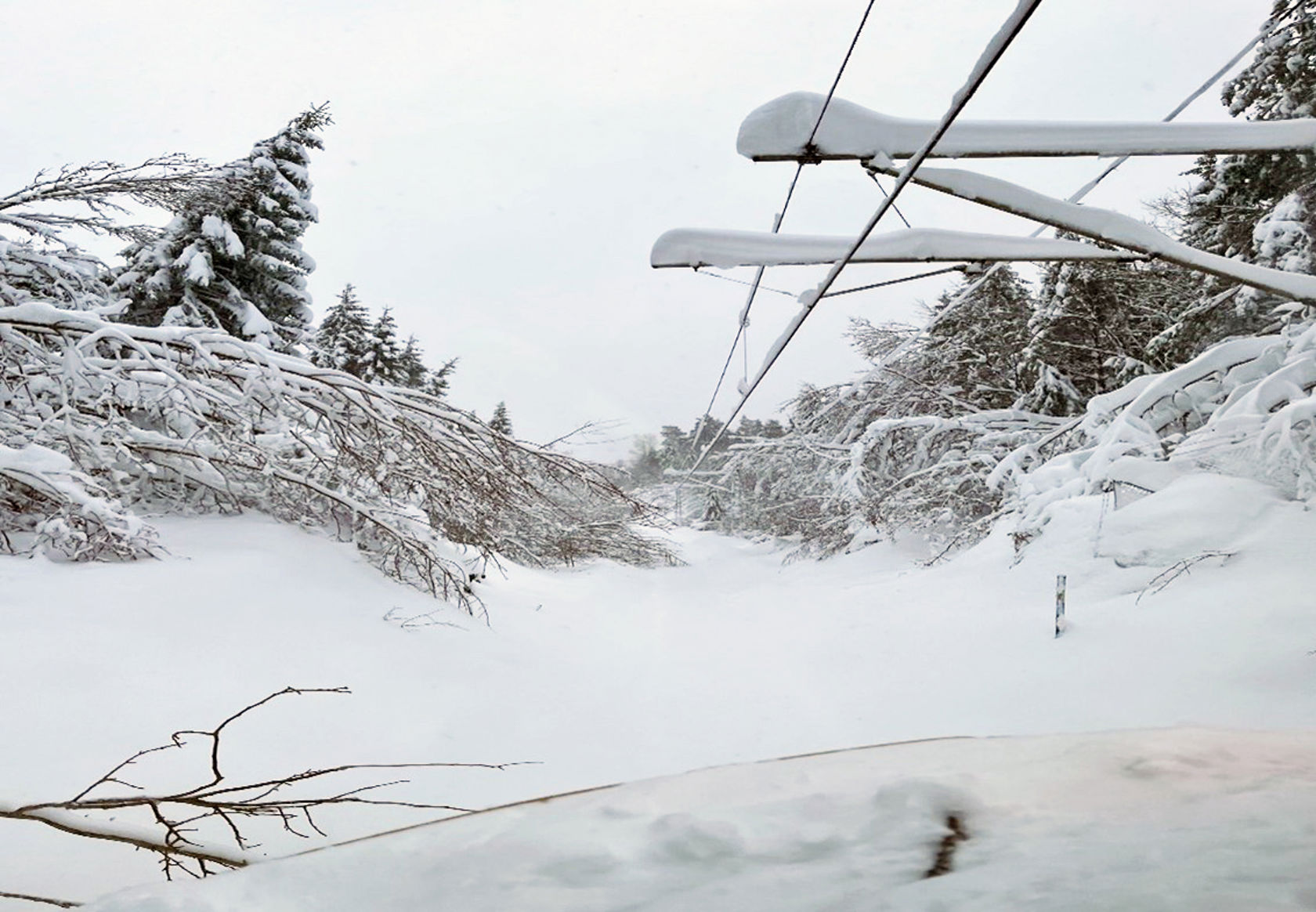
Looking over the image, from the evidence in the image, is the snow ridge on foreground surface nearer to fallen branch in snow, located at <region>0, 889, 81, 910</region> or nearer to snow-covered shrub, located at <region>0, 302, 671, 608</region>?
fallen branch in snow, located at <region>0, 889, 81, 910</region>

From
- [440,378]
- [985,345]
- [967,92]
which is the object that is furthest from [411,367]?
[967,92]

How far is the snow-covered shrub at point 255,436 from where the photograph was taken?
537cm

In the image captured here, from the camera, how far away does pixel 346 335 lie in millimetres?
22047

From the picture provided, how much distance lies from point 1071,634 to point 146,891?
587 cm

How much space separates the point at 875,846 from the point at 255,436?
21.5 ft

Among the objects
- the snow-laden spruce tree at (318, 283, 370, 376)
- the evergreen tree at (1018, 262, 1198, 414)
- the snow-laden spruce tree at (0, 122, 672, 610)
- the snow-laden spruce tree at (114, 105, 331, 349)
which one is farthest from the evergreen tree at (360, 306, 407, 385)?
the evergreen tree at (1018, 262, 1198, 414)

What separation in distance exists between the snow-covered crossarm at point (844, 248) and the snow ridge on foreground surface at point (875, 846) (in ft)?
10.7

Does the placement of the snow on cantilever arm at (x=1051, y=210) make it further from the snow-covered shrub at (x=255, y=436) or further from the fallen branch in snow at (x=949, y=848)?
the snow-covered shrub at (x=255, y=436)

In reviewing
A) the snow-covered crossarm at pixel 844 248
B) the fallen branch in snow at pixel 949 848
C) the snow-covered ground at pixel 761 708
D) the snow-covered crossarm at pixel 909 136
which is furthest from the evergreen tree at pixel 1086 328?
the fallen branch in snow at pixel 949 848

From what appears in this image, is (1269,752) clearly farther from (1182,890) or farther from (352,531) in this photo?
(352,531)

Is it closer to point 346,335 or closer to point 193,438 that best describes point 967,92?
point 193,438

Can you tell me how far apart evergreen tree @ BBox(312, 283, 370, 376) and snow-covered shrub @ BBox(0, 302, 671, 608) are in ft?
49.6

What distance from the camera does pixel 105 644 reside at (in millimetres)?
4180

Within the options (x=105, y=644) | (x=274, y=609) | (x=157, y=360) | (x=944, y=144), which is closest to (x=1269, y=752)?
(x=944, y=144)
